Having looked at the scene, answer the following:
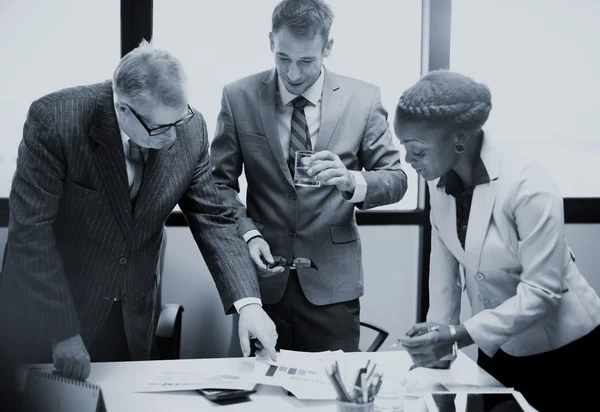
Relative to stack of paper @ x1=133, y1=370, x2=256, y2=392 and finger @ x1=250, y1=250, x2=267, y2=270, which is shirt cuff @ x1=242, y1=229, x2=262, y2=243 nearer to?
finger @ x1=250, y1=250, x2=267, y2=270

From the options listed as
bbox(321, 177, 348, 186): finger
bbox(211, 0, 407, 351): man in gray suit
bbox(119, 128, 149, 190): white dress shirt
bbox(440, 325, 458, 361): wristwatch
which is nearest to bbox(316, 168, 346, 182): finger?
bbox(321, 177, 348, 186): finger

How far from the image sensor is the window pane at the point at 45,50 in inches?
119

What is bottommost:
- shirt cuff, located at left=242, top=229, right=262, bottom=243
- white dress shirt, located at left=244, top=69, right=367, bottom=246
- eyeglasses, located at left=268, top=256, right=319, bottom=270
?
eyeglasses, located at left=268, top=256, right=319, bottom=270

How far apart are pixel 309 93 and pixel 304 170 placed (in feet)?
1.25

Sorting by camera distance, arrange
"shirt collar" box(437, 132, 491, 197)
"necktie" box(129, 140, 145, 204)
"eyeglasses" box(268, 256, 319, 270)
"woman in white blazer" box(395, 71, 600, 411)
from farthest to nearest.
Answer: "eyeglasses" box(268, 256, 319, 270) → "necktie" box(129, 140, 145, 204) → "shirt collar" box(437, 132, 491, 197) → "woman in white blazer" box(395, 71, 600, 411)

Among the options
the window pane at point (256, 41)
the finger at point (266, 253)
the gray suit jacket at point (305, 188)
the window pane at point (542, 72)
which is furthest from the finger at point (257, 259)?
the window pane at point (542, 72)

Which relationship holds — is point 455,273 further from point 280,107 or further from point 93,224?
point 93,224

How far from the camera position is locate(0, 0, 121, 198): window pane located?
303 centimetres

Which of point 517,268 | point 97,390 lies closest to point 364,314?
point 517,268

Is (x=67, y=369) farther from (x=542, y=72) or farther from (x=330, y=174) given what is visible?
(x=542, y=72)

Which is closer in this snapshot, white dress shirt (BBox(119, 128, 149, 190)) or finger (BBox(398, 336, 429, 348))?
finger (BBox(398, 336, 429, 348))

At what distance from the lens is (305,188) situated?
236cm

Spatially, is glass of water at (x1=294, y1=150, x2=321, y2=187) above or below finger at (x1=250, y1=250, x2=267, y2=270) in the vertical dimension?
above

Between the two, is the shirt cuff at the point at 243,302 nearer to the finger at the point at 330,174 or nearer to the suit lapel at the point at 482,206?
the finger at the point at 330,174
